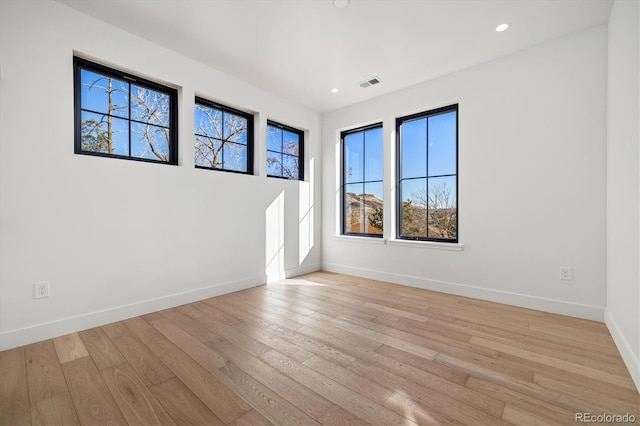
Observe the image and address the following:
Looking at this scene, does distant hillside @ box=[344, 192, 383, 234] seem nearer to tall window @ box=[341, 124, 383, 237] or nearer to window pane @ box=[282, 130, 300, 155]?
tall window @ box=[341, 124, 383, 237]

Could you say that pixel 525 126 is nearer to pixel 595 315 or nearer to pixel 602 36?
pixel 602 36

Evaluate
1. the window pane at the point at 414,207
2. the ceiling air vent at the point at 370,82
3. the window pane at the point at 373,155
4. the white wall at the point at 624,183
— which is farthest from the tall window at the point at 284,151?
the white wall at the point at 624,183

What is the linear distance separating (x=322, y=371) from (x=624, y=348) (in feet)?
6.61

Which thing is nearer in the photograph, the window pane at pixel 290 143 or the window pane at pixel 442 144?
the window pane at pixel 442 144

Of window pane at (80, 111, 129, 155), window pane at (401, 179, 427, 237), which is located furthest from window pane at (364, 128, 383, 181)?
window pane at (80, 111, 129, 155)

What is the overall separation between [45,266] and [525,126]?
4.46 m

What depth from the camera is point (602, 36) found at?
2.51 meters

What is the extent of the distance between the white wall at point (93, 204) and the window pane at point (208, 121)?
181 millimetres

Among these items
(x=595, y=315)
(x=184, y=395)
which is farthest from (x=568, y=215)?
(x=184, y=395)

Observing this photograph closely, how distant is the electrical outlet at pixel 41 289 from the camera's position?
7.10ft

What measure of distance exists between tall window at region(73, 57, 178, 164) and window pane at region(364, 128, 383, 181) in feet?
8.55

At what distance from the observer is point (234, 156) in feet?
11.8

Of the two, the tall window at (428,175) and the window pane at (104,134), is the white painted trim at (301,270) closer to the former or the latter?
the tall window at (428,175)

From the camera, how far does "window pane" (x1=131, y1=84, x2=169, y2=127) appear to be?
2793 mm
